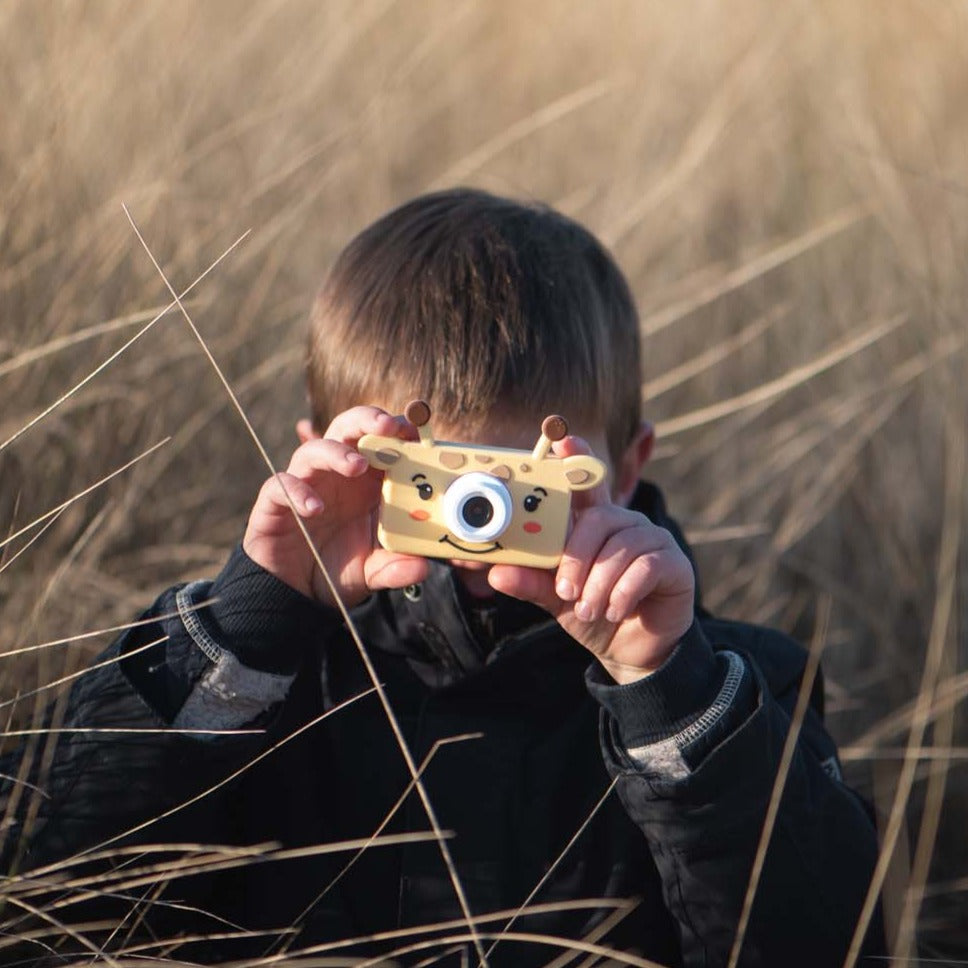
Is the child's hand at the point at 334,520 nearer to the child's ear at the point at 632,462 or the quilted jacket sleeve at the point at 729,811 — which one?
the quilted jacket sleeve at the point at 729,811

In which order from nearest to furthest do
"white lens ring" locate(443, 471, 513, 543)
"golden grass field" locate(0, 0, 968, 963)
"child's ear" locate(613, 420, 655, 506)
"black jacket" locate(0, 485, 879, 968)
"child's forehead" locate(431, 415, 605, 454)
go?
"white lens ring" locate(443, 471, 513, 543) → "black jacket" locate(0, 485, 879, 968) → "child's forehead" locate(431, 415, 605, 454) → "child's ear" locate(613, 420, 655, 506) → "golden grass field" locate(0, 0, 968, 963)

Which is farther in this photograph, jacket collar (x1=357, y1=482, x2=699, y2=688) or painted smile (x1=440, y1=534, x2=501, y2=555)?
jacket collar (x1=357, y1=482, x2=699, y2=688)

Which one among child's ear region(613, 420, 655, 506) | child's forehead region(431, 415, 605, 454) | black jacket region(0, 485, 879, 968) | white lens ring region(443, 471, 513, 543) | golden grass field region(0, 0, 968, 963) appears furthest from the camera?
golden grass field region(0, 0, 968, 963)

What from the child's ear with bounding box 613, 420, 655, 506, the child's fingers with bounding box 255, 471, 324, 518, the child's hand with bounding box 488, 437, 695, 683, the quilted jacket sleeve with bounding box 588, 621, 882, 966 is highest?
the child's fingers with bounding box 255, 471, 324, 518

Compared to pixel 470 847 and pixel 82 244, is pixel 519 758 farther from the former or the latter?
pixel 82 244

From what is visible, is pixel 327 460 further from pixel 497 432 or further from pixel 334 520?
pixel 497 432

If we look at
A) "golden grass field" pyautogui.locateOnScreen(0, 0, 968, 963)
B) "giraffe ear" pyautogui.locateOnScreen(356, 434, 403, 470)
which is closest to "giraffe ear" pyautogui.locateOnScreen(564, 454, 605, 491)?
"giraffe ear" pyautogui.locateOnScreen(356, 434, 403, 470)

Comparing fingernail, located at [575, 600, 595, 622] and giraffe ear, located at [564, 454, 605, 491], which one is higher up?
giraffe ear, located at [564, 454, 605, 491]

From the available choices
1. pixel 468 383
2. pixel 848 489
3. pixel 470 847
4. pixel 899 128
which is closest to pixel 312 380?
pixel 468 383

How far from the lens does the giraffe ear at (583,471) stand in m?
1.08

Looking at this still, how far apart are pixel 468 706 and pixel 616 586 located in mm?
314

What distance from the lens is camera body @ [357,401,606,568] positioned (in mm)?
1083

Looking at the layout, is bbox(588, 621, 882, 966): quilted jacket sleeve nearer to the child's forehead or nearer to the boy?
the boy

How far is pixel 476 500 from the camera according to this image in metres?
1.09
